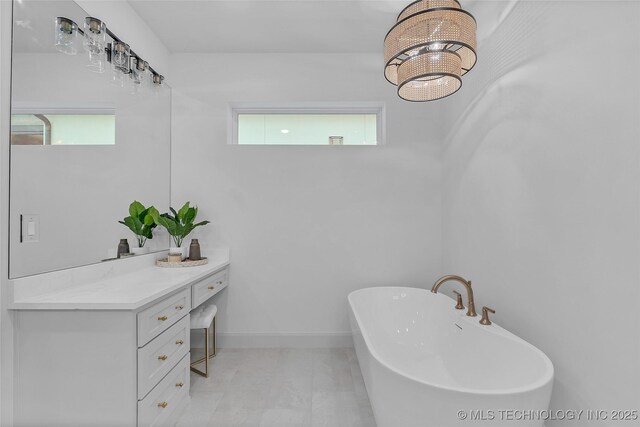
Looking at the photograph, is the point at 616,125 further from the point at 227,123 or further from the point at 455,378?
the point at 227,123

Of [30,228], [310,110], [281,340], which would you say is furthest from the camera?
[310,110]

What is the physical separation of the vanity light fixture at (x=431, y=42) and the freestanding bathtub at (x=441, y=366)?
1353mm

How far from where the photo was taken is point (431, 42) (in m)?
1.30

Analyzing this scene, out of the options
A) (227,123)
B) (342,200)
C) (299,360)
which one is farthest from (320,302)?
(227,123)

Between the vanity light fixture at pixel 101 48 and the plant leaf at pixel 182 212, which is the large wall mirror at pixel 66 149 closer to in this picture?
the vanity light fixture at pixel 101 48

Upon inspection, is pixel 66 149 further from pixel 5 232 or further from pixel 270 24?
pixel 270 24

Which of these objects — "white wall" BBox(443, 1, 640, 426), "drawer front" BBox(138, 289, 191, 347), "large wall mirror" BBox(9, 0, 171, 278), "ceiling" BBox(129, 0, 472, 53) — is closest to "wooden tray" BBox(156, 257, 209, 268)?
"large wall mirror" BBox(9, 0, 171, 278)

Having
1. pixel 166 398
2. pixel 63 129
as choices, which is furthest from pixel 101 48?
pixel 166 398

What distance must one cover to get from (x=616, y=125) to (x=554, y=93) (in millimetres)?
366

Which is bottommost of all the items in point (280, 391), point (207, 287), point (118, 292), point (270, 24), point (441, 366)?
point (280, 391)

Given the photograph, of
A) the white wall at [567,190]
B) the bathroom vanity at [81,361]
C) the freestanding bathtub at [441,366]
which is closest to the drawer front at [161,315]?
the bathroom vanity at [81,361]

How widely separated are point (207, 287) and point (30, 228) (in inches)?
41.1

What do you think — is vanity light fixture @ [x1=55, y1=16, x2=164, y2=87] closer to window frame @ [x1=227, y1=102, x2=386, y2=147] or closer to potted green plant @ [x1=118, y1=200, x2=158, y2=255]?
window frame @ [x1=227, y1=102, x2=386, y2=147]

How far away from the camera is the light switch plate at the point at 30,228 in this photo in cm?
138
